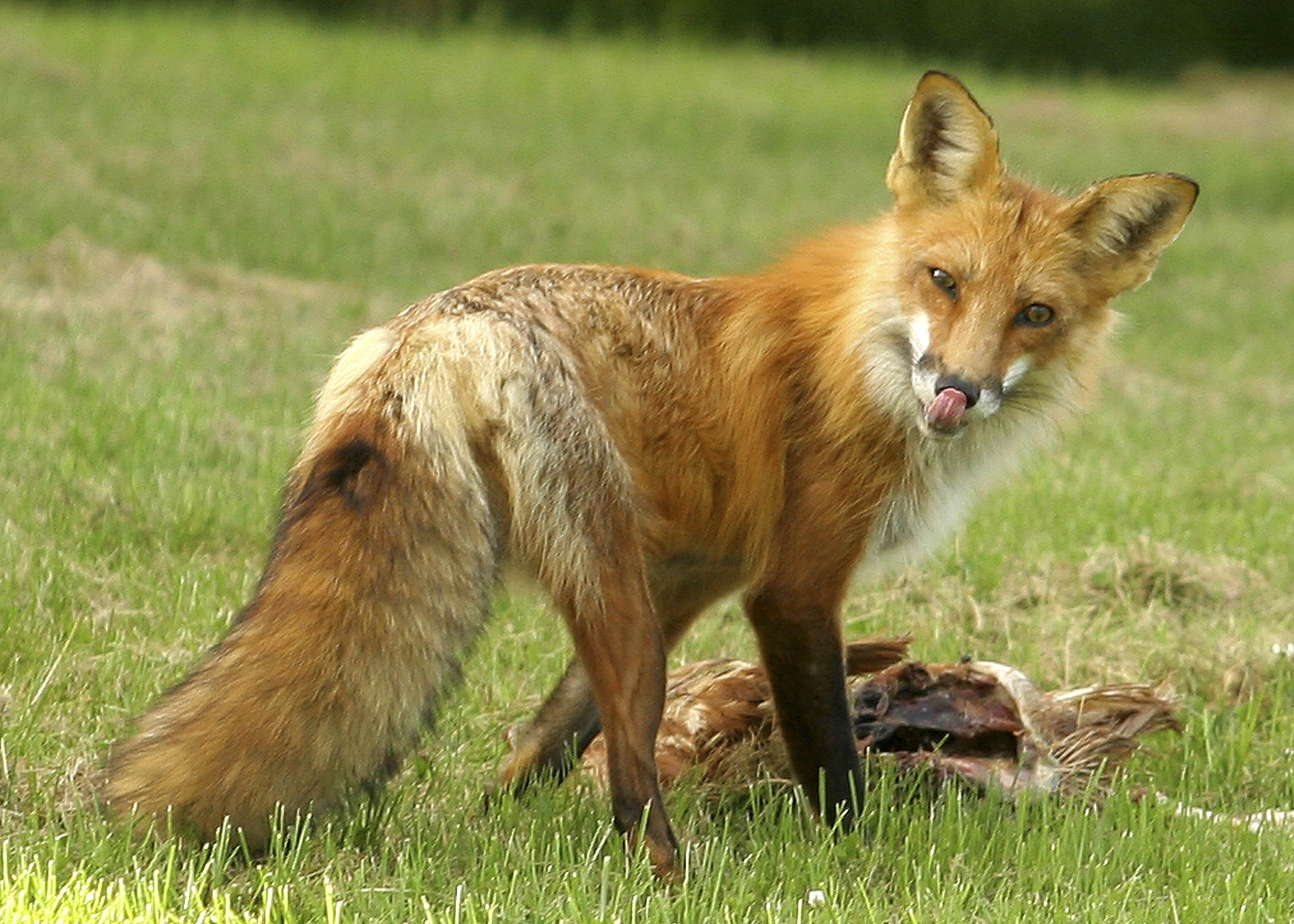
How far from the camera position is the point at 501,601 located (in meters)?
5.80

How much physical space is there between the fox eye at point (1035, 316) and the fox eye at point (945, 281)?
0.21 metres

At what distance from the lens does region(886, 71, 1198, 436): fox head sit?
4938mm

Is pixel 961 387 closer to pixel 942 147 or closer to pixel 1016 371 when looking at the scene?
pixel 1016 371

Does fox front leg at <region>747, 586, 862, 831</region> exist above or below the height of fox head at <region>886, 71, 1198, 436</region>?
below

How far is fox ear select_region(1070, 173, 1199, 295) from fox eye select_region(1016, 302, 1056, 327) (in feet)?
0.99

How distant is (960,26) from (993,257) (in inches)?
1019

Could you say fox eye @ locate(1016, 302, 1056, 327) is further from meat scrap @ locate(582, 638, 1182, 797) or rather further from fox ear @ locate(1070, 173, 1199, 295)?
meat scrap @ locate(582, 638, 1182, 797)

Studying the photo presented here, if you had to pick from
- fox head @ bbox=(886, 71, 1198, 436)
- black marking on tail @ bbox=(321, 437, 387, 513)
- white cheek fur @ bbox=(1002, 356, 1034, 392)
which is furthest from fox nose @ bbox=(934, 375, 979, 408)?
black marking on tail @ bbox=(321, 437, 387, 513)

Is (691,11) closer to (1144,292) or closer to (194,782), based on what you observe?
(1144,292)

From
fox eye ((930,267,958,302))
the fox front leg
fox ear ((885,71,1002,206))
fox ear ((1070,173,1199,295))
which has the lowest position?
the fox front leg

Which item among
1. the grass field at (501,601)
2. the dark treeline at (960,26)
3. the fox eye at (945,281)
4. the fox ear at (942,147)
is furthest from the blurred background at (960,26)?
the fox eye at (945,281)

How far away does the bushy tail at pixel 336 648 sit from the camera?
13.7 ft

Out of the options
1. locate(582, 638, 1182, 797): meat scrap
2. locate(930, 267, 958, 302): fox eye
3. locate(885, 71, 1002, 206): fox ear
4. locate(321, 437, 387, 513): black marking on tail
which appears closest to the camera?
locate(321, 437, 387, 513): black marking on tail

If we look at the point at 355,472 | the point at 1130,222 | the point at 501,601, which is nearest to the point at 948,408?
the point at 1130,222
